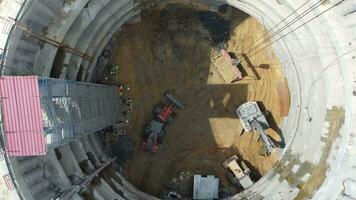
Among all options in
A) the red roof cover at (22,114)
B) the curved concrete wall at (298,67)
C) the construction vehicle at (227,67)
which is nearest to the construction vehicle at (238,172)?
the curved concrete wall at (298,67)

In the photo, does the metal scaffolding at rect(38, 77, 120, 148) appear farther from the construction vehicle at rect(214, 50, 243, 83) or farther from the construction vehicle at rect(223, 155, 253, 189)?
the construction vehicle at rect(223, 155, 253, 189)

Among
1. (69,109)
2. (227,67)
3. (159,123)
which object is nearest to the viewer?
(69,109)

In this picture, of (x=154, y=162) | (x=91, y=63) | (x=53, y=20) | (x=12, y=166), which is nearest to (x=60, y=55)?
(x=53, y=20)

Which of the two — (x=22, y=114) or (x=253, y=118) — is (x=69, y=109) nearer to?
(x=22, y=114)

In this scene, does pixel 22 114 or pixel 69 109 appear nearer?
pixel 22 114

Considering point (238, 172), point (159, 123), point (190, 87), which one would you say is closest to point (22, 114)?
point (159, 123)

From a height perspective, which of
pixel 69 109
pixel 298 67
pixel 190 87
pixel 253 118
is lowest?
pixel 253 118

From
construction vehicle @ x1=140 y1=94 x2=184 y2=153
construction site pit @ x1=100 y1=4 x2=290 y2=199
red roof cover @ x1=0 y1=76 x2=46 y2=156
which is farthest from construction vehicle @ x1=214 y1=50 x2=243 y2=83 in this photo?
red roof cover @ x1=0 y1=76 x2=46 y2=156
